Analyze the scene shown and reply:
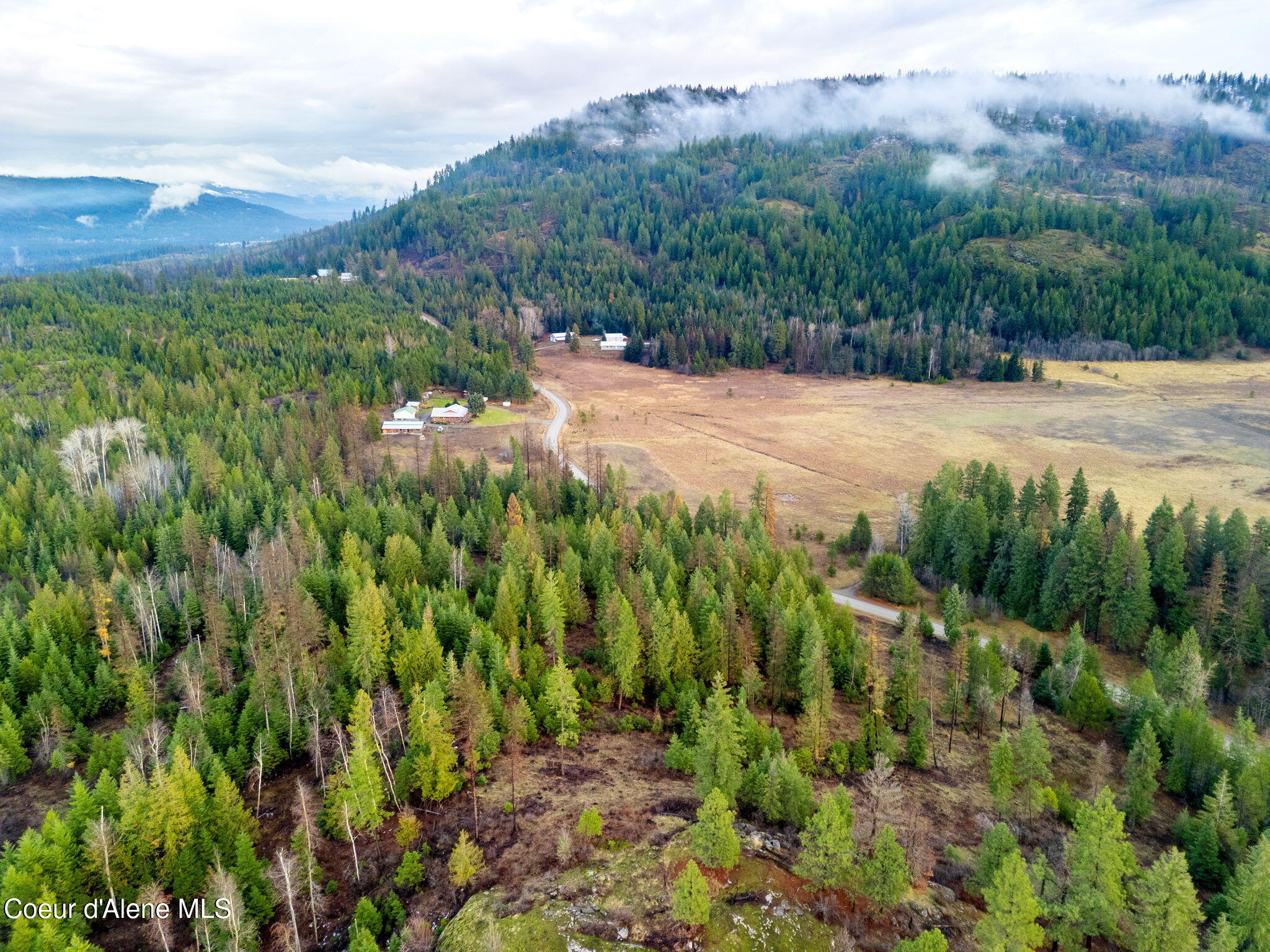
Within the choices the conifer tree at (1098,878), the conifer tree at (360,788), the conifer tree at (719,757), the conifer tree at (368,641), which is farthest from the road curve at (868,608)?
the conifer tree at (360,788)

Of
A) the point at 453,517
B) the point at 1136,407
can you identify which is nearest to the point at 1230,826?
the point at 453,517

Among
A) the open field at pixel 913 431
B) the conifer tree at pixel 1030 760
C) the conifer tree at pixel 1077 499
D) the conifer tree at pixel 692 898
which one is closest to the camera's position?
the conifer tree at pixel 692 898

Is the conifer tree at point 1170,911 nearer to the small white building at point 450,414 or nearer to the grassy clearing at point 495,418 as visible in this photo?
the grassy clearing at point 495,418

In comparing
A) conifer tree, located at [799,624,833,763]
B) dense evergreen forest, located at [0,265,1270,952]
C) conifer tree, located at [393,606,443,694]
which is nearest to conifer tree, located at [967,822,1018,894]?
dense evergreen forest, located at [0,265,1270,952]

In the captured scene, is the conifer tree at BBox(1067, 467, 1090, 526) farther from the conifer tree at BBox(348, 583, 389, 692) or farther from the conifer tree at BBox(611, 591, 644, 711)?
the conifer tree at BBox(348, 583, 389, 692)

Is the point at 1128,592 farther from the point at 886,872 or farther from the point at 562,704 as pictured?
the point at 562,704

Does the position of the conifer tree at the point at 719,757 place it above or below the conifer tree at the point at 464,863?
above
